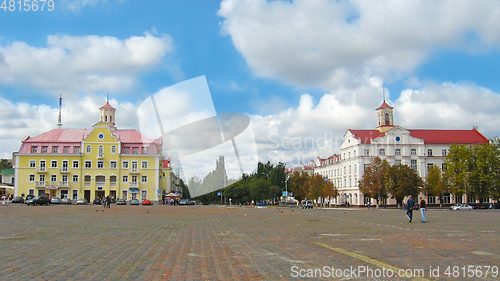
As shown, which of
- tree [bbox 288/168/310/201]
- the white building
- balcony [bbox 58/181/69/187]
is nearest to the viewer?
balcony [bbox 58/181/69/187]

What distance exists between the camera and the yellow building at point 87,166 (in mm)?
89500

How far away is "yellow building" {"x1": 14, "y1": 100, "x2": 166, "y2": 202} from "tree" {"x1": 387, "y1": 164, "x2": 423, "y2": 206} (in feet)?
159

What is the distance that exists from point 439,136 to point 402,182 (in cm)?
3728

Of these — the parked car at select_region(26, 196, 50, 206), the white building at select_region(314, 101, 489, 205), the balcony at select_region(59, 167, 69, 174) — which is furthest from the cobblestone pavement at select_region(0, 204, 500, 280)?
the white building at select_region(314, 101, 489, 205)

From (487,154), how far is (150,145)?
7135 cm

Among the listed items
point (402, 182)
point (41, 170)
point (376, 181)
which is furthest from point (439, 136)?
point (41, 170)

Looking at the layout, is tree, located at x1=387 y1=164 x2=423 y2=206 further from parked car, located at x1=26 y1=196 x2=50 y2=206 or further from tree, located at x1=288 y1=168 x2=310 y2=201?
parked car, located at x1=26 y1=196 x2=50 y2=206

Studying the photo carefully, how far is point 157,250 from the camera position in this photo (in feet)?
38.8

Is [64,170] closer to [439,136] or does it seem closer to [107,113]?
[107,113]

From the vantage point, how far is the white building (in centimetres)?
10281

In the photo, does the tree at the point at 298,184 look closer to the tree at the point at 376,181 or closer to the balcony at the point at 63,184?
the tree at the point at 376,181

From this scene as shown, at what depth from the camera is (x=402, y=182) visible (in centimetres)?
7862

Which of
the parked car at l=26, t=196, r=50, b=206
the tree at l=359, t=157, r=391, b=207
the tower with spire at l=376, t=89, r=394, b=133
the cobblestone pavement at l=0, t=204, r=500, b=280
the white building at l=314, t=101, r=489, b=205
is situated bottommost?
the parked car at l=26, t=196, r=50, b=206

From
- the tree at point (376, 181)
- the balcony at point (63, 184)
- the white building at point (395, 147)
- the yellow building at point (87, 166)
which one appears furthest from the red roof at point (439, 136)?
the balcony at point (63, 184)
